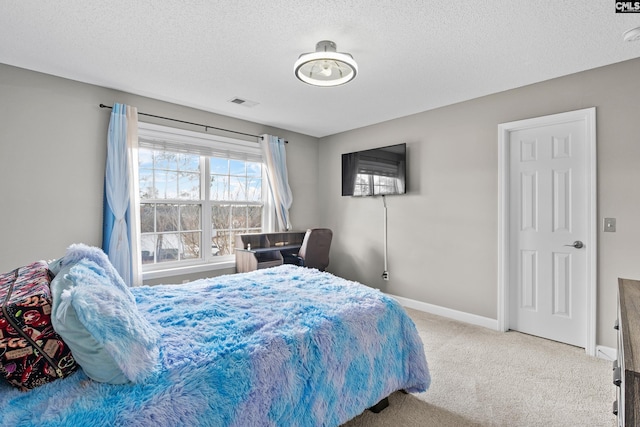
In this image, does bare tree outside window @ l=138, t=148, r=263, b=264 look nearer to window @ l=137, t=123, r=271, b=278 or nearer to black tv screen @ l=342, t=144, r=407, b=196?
window @ l=137, t=123, r=271, b=278

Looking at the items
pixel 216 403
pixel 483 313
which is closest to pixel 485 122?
pixel 483 313

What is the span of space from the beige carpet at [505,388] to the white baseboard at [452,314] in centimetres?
26

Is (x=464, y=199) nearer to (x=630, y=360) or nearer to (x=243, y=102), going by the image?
(x=243, y=102)

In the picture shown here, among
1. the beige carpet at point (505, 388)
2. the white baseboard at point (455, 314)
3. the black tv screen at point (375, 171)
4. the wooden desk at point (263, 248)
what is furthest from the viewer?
the black tv screen at point (375, 171)

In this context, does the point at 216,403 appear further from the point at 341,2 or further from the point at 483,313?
the point at 483,313

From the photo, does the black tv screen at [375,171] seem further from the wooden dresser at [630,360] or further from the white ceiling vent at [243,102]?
the wooden dresser at [630,360]

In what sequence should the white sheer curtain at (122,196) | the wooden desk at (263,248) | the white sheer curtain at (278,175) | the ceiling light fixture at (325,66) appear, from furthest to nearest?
the white sheer curtain at (278,175) < the wooden desk at (263,248) < the white sheer curtain at (122,196) < the ceiling light fixture at (325,66)

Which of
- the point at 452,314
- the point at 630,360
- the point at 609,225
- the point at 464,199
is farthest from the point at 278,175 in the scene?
the point at 630,360

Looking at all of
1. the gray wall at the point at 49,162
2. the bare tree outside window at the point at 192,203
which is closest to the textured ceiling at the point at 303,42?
the gray wall at the point at 49,162

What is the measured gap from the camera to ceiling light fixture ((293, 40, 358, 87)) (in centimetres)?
218

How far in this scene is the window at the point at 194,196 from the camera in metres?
3.55

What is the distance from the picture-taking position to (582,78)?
9.05ft

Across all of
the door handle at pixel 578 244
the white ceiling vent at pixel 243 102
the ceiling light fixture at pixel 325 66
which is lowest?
the door handle at pixel 578 244

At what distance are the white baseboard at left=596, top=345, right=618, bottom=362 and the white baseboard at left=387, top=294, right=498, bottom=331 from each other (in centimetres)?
80
